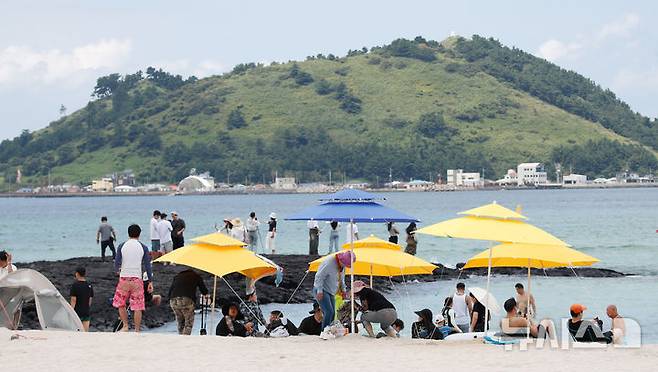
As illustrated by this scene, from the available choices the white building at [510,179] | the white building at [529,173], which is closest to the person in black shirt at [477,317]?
the white building at [529,173]

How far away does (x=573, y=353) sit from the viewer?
571 inches

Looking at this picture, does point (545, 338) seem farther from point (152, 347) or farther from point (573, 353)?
point (152, 347)

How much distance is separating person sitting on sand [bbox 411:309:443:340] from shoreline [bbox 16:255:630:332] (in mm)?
6785

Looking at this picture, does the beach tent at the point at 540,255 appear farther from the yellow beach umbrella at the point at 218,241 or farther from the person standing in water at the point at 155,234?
the person standing in water at the point at 155,234

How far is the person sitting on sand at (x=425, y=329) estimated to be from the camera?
17.5m

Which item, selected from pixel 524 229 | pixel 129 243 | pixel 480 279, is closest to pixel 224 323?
pixel 129 243

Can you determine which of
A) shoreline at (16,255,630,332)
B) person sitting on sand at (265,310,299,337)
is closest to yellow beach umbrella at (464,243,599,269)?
person sitting on sand at (265,310,299,337)

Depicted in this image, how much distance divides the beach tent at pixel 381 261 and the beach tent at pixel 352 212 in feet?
8.41

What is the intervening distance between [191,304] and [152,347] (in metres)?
2.11

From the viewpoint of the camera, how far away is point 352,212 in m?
16.5

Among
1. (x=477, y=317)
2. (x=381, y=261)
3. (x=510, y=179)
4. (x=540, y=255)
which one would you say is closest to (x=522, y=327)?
(x=540, y=255)

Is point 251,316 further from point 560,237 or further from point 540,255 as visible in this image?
point 560,237

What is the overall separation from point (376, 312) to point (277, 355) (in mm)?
2091

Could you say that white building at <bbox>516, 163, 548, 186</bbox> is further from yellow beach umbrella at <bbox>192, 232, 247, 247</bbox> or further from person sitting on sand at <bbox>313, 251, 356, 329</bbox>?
person sitting on sand at <bbox>313, 251, 356, 329</bbox>
